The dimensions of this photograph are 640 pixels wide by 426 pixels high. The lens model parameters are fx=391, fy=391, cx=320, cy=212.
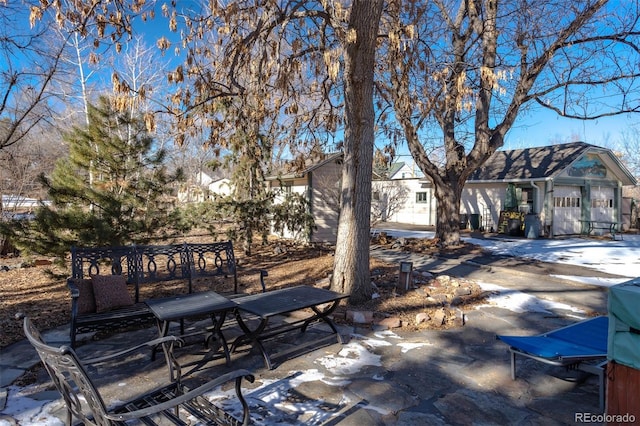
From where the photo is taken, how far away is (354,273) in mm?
5828

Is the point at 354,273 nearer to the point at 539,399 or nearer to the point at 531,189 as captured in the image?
the point at 539,399

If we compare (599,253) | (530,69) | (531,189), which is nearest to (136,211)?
(530,69)

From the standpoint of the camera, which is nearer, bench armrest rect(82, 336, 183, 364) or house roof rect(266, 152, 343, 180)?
bench armrest rect(82, 336, 183, 364)

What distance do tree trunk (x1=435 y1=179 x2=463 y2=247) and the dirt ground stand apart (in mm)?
4356

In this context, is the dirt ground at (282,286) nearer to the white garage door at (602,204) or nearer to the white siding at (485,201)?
the white siding at (485,201)

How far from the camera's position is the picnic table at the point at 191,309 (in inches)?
134

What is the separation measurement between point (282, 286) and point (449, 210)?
7.45 metres

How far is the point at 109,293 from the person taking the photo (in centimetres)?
448

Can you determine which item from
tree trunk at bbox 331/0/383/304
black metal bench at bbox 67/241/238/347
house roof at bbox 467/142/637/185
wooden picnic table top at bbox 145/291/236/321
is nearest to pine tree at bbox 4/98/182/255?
black metal bench at bbox 67/241/238/347

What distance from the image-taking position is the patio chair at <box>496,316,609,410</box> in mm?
3165

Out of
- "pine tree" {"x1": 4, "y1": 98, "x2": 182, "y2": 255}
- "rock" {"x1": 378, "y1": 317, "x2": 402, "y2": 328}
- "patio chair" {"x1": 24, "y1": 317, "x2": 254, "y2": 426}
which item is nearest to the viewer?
"patio chair" {"x1": 24, "y1": 317, "x2": 254, "y2": 426}

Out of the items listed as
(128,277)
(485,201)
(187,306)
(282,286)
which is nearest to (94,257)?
(128,277)

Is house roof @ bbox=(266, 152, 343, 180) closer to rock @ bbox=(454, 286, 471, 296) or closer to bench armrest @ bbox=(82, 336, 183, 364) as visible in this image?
rock @ bbox=(454, 286, 471, 296)

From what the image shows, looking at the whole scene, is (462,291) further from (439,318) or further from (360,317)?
(360,317)
